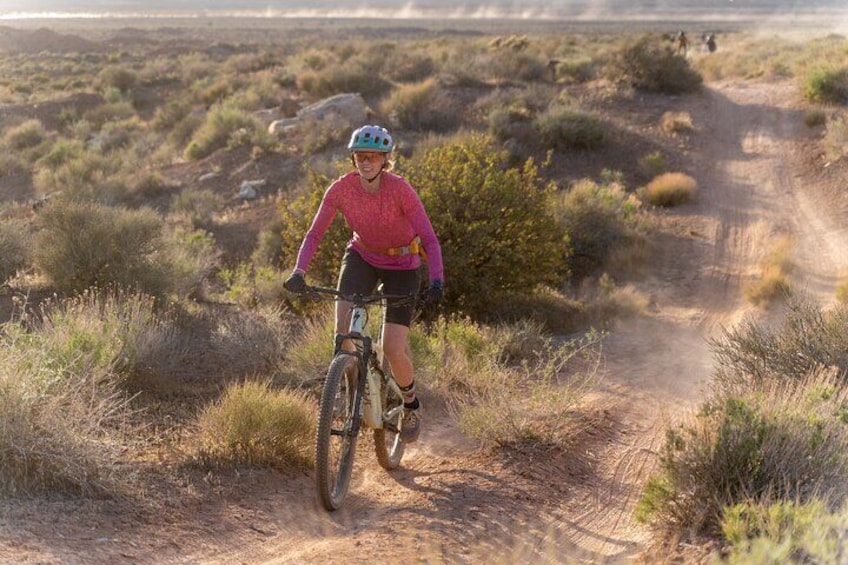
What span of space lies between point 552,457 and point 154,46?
6592 centimetres

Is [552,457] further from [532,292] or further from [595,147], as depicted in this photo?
[595,147]

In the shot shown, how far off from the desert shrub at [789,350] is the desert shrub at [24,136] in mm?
25378

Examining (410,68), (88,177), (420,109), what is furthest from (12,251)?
(410,68)

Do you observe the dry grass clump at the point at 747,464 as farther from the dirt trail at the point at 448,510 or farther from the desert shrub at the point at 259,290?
the desert shrub at the point at 259,290

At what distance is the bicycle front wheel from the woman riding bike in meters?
0.25

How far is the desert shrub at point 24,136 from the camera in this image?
2644 cm

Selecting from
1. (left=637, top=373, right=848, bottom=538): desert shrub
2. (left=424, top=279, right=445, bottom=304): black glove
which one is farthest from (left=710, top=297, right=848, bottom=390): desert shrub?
(left=424, top=279, right=445, bottom=304): black glove

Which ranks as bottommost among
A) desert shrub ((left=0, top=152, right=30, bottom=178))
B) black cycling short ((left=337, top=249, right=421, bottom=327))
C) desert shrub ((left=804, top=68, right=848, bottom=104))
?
desert shrub ((left=0, top=152, right=30, bottom=178))

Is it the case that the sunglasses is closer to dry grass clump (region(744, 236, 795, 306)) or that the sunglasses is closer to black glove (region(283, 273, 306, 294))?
black glove (region(283, 273, 306, 294))

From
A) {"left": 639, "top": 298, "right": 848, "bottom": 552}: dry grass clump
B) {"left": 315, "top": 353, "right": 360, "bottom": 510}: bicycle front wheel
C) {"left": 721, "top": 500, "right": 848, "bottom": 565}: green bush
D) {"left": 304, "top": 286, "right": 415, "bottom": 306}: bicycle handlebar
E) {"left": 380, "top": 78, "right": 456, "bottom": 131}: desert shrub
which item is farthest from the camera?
{"left": 380, "top": 78, "right": 456, "bottom": 131}: desert shrub

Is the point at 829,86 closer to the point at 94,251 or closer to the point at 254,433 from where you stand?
the point at 94,251

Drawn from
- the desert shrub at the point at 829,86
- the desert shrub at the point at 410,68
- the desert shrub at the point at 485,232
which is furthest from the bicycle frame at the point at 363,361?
the desert shrub at the point at 410,68

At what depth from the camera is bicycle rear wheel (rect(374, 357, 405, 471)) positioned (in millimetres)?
5660

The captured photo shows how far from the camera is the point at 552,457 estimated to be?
597 centimetres
